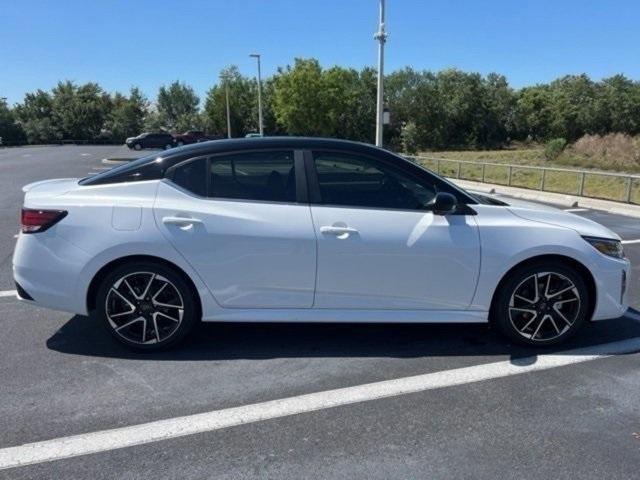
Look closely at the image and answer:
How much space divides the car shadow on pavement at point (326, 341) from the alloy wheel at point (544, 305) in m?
0.17

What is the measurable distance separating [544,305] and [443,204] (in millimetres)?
1136

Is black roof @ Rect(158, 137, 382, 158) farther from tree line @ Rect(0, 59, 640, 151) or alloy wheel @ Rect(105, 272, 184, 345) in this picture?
tree line @ Rect(0, 59, 640, 151)

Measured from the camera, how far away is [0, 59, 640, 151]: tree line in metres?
60.8

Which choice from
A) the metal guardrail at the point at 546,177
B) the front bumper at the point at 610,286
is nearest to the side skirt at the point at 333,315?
the front bumper at the point at 610,286

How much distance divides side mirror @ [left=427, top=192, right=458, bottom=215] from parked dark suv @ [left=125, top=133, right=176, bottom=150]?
53070 millimetres

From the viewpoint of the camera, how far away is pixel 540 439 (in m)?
3.01

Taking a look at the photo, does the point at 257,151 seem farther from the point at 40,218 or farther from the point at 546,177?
the point at 546,177

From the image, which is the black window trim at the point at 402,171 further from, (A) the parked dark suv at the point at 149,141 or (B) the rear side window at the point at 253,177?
(A) the parked dark suv at the point at 149,141

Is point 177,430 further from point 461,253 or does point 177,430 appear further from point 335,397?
point 461,253

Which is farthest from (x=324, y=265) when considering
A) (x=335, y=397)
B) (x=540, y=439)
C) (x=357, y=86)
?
(x=357, y=86)

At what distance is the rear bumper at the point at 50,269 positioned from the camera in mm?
3934

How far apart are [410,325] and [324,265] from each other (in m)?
1.26

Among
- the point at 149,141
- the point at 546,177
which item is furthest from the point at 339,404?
the point at 149,141

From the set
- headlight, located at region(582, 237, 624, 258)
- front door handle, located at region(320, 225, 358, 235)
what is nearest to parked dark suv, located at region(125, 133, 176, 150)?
front door handle, located at region(320, 225, 358, 235)
